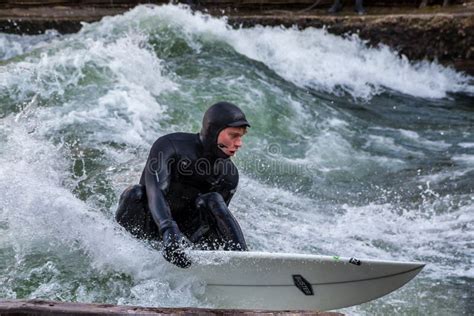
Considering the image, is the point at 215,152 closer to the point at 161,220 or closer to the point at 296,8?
the point at 161,220

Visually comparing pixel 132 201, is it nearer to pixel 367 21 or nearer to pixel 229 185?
pixel 229 185

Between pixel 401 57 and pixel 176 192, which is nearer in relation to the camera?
pixel 176 192

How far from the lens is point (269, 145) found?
9266mm

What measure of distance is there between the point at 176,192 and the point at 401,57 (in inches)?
331

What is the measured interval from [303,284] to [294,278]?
7cm

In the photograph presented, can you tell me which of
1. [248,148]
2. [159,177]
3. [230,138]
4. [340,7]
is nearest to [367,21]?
[340,7]

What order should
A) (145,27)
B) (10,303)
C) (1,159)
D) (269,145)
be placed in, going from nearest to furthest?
(10,303)
(1,159)
(269,145)
(145,27)

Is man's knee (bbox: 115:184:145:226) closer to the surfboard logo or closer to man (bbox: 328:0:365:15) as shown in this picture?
the surfboard logo

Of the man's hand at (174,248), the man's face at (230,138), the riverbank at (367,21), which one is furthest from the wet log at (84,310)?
the riverbank at (367,21)

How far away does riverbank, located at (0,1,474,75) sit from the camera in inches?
490

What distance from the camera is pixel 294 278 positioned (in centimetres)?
482

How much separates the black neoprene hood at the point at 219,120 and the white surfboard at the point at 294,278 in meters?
0.70

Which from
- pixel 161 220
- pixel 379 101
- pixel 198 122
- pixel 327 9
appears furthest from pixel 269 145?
pixel 327 9

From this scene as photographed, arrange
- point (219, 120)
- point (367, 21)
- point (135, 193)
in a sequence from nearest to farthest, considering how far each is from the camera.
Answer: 1. point (219, 120)
2. point (135, 193)
3. point (367, 21)
